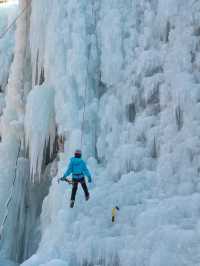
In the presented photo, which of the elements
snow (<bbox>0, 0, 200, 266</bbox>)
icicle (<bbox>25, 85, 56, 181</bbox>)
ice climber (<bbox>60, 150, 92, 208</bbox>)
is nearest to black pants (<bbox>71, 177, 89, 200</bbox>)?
ice climber (<bbox>60, 150, 92, 208</bbox>)

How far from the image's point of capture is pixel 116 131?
795 cm

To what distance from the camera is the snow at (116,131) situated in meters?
6.39

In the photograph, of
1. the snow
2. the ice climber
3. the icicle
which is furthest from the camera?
the icicle

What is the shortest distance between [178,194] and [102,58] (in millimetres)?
3222

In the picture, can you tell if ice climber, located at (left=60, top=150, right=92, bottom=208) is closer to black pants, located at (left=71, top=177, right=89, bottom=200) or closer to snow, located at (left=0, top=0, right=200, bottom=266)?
black pants, located at (left=71, top=177, right=89, bottom=200)

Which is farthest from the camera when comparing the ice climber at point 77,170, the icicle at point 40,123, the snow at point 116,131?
the icicle at point 40,123

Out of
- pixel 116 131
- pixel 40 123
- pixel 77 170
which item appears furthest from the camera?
pixel 40 123

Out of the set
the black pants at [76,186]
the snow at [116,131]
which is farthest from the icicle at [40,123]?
the black pants at [76,186]

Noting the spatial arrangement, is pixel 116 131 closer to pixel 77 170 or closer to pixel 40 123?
pixel 77 170

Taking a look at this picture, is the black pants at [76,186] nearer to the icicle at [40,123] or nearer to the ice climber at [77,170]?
the ice climber at [77,170]

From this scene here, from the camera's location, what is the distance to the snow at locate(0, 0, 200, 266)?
6387 mm

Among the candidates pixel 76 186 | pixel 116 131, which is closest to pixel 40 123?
pixel 116 131

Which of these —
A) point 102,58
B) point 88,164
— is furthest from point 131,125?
point 102,58

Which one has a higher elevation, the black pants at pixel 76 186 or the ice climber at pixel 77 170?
the ice climber at pixel 77 170
